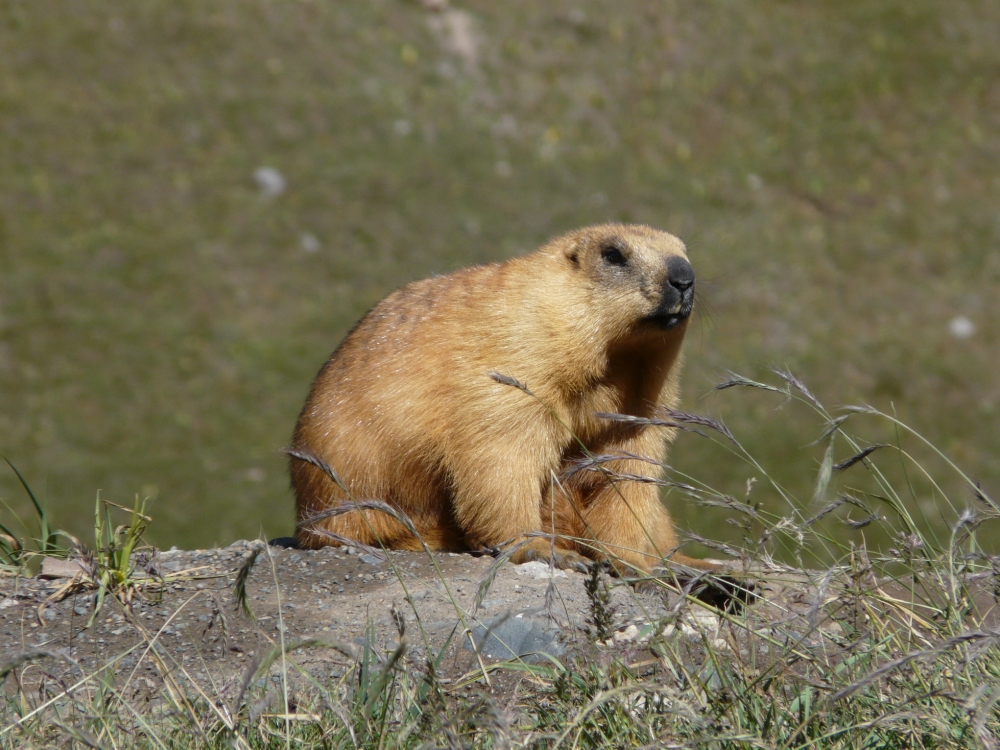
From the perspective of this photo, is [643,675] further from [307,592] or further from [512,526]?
[307,592]

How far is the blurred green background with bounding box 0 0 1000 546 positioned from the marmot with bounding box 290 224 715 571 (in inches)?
320

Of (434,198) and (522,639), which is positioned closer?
(522,639)

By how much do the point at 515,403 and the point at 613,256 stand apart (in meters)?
1.14

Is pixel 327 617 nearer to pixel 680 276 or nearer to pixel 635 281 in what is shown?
pixel 635 281

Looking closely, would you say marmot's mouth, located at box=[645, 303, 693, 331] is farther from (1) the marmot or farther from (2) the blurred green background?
(2) the blurred green background

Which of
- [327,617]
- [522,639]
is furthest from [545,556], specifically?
[327,617]

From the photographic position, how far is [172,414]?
15555mm

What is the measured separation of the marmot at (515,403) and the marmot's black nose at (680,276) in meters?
0.01

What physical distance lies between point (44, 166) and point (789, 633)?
657 inches

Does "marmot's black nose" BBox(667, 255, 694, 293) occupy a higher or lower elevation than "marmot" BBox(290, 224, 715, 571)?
higher

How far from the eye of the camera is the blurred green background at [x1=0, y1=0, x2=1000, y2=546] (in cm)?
1566

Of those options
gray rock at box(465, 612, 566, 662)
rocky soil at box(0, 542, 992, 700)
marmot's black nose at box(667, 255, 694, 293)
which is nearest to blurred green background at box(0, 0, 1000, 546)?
rocky soil at box(0, 542, 992, 700)

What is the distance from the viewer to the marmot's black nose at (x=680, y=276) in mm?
5875

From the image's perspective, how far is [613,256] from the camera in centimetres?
616
